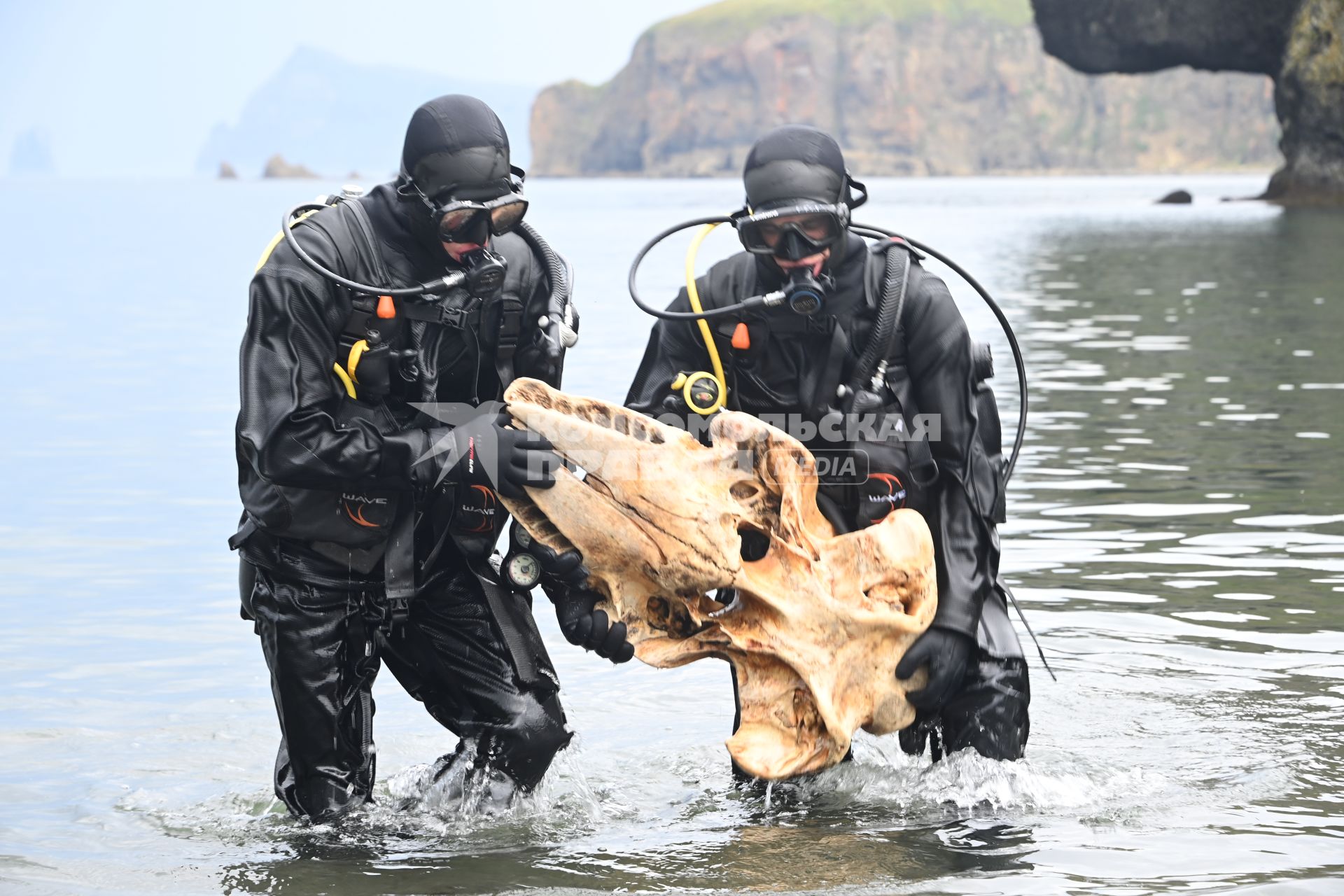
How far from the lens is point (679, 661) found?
4695 millimetres

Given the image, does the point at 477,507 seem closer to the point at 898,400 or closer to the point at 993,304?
the point at 898,400

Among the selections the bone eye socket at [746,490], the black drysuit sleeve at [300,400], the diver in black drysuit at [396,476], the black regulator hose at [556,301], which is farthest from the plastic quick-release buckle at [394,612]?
the bone eye socket at [746,490]

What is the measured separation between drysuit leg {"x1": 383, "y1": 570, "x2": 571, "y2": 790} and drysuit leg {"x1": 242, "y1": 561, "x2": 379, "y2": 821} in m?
0.18

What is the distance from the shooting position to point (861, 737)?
19.0ft

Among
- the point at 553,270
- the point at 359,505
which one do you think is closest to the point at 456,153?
the point at 553,270

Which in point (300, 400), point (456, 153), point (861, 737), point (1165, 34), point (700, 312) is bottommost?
point (861, 737)

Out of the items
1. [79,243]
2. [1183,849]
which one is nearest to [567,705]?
[1183,849]

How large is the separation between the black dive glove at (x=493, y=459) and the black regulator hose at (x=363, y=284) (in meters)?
0.40

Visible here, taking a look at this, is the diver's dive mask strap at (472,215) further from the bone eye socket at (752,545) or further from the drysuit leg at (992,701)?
the drysuit leg at (992,701)

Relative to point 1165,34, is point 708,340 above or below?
below

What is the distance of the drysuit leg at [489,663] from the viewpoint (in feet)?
16.8

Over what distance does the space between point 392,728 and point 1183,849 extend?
10.6ft

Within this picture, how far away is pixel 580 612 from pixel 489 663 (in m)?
0.57

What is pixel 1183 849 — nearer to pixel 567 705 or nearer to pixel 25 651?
pixel 567 705
